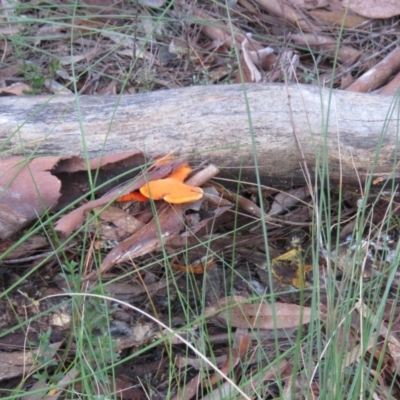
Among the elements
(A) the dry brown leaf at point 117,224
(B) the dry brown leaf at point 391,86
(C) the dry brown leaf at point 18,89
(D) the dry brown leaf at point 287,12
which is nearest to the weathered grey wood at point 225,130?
(A) the dry brown leaf at point 117,224

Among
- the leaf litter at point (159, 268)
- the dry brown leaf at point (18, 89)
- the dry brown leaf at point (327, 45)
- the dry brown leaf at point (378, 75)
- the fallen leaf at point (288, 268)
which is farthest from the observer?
the dry brown leaf at point (327, 45)

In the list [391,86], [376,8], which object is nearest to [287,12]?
[376,8]

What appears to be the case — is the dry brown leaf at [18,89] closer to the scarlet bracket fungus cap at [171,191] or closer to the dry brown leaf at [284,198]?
the scarlet bracket fungus cap at [171,191]

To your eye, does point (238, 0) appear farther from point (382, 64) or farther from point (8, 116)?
point (8, 116)

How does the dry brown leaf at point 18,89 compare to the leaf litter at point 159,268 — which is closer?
the leaf litter at point 159,268

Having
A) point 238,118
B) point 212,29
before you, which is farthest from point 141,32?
point 238,118
